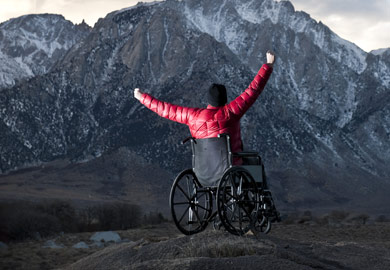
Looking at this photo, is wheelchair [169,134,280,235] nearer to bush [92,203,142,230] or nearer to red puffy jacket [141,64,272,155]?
red puffy jacket [141,64,272,155]

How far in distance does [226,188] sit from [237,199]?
31 cm

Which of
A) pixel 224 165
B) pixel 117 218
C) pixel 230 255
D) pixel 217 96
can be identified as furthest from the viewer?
pixel 117 218

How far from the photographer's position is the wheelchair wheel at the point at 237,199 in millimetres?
11375

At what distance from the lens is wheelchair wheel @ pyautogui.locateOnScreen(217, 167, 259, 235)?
11.4m

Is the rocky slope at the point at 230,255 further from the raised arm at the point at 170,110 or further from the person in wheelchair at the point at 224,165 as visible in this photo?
the raised arm at the point at 170,110

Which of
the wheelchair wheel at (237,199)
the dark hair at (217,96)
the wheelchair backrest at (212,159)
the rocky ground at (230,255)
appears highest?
the dark hair at (217,96)

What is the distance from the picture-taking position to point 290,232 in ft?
93.8

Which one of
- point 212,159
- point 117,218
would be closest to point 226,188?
point 212,159

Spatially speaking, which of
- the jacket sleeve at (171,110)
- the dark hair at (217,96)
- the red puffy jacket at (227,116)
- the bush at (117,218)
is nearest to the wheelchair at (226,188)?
the red puffy jacket at (227,116)

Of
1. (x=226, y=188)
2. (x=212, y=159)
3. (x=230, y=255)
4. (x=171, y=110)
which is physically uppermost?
(x=171, y=110)

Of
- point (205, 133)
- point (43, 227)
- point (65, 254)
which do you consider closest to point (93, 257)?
point (205, 133)

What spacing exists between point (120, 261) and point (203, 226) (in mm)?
1645

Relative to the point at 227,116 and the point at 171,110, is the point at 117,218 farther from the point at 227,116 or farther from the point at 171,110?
the point at 227,116

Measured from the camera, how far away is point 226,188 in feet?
39.0
